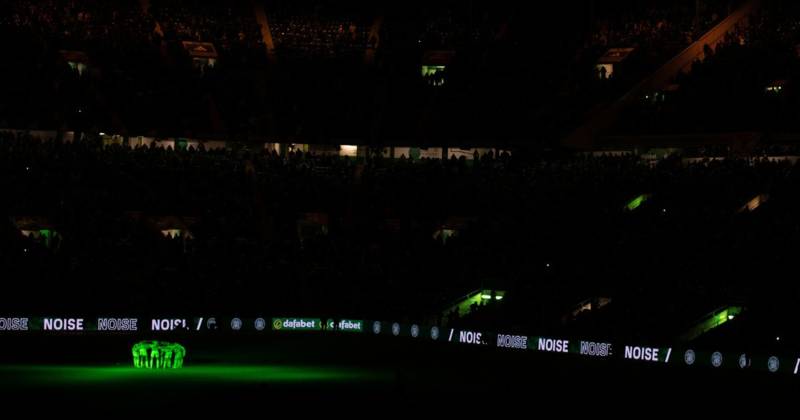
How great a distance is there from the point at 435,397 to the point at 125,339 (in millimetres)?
18388

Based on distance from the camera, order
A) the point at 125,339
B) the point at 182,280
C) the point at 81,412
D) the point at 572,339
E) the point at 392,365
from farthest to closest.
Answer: the point at 182,280 → the point at 125,339 → the point at 572,339 → the point at 392,365 → the point at 81,412

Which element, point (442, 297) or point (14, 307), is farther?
point (442, 297)

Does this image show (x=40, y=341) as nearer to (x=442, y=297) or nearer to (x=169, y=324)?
(x=169, y=324)

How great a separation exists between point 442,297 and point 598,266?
677 centimetres

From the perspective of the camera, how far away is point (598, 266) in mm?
46156

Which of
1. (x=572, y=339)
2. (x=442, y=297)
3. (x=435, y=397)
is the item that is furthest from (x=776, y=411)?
(x=442, y=297)

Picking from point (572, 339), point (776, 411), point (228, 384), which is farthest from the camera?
point (572, 339)

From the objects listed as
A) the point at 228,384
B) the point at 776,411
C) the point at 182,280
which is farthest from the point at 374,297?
the point at 776,411

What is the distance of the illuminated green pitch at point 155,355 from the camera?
118 ft

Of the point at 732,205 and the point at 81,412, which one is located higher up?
the point at 732,205

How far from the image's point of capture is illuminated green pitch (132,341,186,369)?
118 ft

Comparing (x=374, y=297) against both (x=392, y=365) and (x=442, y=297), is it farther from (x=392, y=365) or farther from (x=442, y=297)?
(x=392, y=365)

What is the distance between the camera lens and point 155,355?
36.2m

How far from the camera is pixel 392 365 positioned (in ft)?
127
